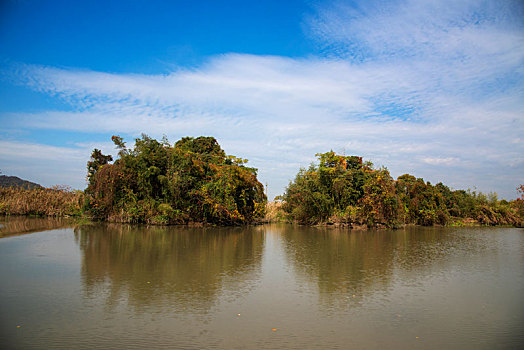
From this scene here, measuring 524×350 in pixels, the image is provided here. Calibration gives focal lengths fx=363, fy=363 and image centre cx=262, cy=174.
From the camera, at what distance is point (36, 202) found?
26359 millimetres

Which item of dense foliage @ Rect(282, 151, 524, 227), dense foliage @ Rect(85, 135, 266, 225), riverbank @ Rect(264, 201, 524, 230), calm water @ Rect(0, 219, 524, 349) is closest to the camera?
calm water @ Rect(0, 219, 524, 349)

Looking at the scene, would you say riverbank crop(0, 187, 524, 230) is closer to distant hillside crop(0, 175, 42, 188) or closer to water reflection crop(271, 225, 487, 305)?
distant hillside crop(0, 175, 42, 188)

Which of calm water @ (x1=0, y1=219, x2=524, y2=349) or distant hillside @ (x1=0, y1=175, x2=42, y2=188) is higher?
distant hillside @ (x1=0, y1=175, x2=42, y2=188)

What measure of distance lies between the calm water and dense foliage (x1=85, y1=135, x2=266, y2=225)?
924 cm

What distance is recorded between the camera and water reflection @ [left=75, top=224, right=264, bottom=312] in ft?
23.7

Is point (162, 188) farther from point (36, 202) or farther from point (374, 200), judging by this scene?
point (374, 200)

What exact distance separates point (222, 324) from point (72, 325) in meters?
2.32

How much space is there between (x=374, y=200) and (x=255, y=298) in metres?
17.9

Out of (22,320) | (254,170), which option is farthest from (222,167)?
(22,320)

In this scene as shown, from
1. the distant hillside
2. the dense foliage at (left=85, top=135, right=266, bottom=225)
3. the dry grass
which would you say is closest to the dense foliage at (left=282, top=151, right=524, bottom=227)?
the dense foliage at (left=85, top=135, right=266, bottom=225)

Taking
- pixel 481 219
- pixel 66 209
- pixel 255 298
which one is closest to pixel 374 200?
pixel 481 219

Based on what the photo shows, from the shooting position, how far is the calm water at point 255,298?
17.5 ft

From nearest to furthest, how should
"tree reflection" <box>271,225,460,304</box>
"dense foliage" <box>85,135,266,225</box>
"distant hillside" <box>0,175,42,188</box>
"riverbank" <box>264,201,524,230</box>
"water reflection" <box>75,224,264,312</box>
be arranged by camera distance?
"water reflection" <box>75,224,264,312</box>
"tree reflection" <box>271,225,460,304</box>
"dense foliage" <box>85,135,266,225</box>
"riverbank" <box>264,201,524,230</box>
"distant hillside" <box>0,175,42,188</box>

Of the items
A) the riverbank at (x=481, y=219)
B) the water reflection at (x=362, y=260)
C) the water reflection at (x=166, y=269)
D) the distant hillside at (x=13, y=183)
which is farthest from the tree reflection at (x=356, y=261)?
the distant hillside at (x=13, y=183)
